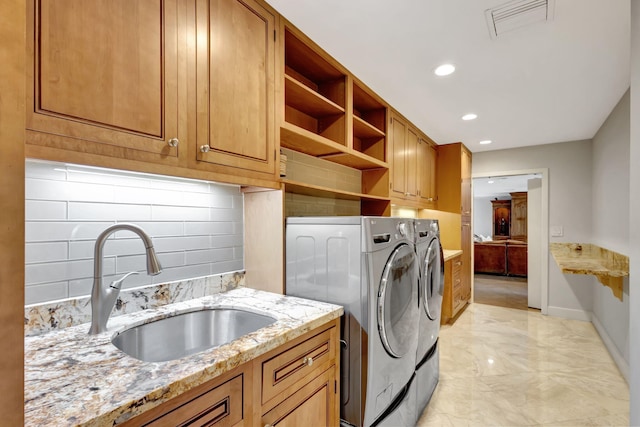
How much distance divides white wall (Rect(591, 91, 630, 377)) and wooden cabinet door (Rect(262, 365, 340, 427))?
8.76ft

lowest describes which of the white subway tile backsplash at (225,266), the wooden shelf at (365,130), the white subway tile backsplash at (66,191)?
the white subway tile backsplash at (225,266)

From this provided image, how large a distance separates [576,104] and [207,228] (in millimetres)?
3379

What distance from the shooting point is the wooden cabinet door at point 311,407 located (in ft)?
3.56

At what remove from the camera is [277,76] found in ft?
5.27

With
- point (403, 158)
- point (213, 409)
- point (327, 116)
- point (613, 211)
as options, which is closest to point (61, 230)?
point (213, 409)

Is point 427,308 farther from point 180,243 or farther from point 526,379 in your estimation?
point 180,243

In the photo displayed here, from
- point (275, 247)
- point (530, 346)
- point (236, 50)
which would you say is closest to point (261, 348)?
point (275, 247)

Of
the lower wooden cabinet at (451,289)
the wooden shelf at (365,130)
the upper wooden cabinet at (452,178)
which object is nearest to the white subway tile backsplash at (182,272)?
the wooden shelf at (365,130)

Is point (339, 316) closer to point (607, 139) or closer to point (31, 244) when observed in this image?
point (31, 244)

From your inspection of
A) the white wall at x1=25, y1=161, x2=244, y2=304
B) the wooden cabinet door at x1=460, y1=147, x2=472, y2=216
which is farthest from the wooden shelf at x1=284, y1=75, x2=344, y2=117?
the wooden cabinet door at x1=460, y1=147, x2=472, y2=216

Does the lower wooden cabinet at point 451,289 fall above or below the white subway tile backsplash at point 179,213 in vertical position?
below

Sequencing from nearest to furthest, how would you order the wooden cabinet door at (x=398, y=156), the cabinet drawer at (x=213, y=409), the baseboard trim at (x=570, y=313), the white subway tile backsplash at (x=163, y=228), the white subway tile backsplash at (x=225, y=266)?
A: the cabinet drawer at (x=213, y=409) < the white subway tile backsplash at (x=163, y=228) < the white subway tile backsplash at (x=225, y=266) < the wooden cabinet door at (x=398, y=156) < the baseboard trim at (x=570, y=313)

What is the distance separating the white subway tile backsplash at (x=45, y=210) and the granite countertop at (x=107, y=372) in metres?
0.40

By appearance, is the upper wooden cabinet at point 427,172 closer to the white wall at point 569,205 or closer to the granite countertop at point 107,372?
the white wall at point 569,205
